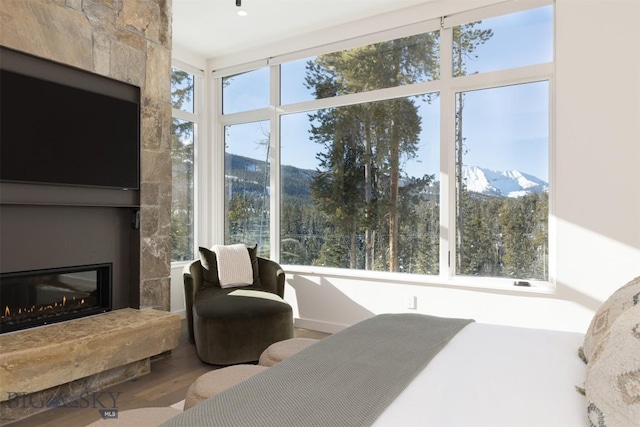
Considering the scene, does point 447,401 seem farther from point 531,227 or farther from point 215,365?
point 531,227

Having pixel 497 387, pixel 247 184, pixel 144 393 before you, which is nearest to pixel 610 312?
pixel 497 387

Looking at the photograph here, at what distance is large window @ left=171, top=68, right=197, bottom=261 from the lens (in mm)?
4711

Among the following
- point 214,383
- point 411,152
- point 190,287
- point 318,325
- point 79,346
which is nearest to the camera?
point 214,383

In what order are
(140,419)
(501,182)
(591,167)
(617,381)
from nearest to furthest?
1. (617,381)
2. (140,419)
3. (591,167)
4. (501,182)

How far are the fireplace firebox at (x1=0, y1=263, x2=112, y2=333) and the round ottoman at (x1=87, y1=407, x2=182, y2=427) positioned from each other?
1.75 meters

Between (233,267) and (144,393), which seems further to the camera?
(233,267)

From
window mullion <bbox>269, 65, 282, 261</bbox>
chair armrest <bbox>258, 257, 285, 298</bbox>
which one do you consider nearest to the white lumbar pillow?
chair armrest <bbox>258, 257, 285, 298</bbox>

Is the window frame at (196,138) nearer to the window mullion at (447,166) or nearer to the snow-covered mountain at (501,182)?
the window mullion at (447,166)

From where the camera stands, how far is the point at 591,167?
117 inches

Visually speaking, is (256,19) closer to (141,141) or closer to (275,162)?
(275,162)

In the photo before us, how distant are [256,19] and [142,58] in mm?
1244

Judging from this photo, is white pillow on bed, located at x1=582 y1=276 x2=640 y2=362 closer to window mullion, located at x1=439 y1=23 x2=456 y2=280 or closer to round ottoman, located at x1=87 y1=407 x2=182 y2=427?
round ottoman, located at x1=87 y1=407 x2=182 y2=427

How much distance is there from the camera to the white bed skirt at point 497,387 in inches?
39.4

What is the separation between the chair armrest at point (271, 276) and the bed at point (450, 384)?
216cm
